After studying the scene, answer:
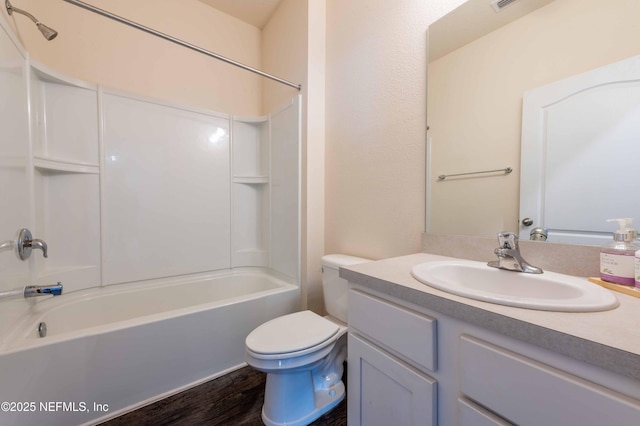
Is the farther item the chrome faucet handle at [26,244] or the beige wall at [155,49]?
the beige wall at [155,49]

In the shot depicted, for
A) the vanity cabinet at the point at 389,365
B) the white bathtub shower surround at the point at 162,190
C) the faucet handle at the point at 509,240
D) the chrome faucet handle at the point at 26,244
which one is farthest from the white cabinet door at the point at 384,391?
the white bathtub shower surround at the point at 162,190

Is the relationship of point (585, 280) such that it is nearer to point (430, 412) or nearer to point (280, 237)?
point (430, 412)

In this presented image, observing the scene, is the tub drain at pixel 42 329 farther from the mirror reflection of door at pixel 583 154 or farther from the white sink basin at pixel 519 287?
the mirror reflection of door at pixel 583 154

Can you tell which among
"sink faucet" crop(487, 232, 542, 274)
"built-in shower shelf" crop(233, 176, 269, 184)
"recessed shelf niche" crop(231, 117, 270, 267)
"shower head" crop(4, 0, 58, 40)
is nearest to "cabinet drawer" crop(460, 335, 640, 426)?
"sink faucet" crop(487, 232, 542, 274)

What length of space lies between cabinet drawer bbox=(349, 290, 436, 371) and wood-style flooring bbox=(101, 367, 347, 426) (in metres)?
0.77

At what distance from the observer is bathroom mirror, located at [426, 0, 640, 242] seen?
73cm

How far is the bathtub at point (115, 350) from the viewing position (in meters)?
1.00

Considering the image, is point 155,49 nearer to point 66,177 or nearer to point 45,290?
point 66,177

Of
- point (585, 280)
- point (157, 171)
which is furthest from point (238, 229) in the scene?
point (585, 280)

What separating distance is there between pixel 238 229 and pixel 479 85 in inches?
81.5

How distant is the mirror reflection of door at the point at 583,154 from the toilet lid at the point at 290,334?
934 millimetres

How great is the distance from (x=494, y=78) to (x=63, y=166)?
2.40 metres

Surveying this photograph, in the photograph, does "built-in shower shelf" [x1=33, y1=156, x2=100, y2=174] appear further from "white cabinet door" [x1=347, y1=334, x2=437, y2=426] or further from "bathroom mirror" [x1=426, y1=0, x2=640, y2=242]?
"bathroom mirror" [x1=426, y1=0, x2=640, y2=242]

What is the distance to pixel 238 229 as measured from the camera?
2312 millimetres
